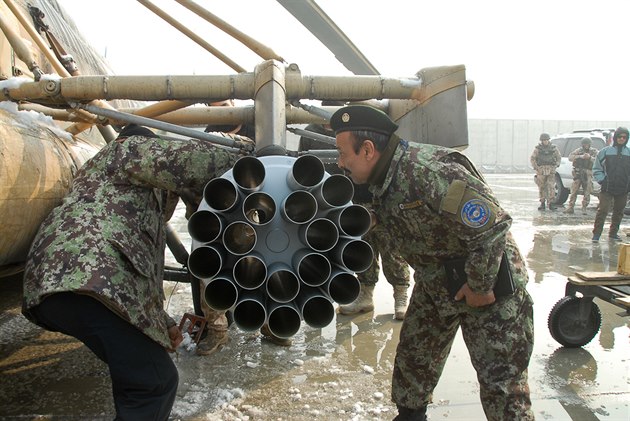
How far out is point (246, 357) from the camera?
3.76 metres

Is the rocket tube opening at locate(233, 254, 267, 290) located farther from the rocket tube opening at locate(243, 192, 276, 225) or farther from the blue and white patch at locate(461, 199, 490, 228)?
the blue and white patch at locate(461, 199, 490, 228)

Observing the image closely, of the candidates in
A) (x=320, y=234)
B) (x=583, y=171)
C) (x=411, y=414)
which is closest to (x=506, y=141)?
(x=583, y=171)

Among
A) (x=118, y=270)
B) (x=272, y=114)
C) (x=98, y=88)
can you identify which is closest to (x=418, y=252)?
(x=272, y=114)

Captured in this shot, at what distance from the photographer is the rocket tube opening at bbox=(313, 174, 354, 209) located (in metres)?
1.90

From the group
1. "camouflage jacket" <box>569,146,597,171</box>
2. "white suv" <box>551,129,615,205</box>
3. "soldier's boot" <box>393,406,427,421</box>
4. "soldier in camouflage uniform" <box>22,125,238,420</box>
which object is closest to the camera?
"soldier in camouflage uniform" <box>22,125,238,420</box>

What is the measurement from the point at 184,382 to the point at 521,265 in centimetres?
222

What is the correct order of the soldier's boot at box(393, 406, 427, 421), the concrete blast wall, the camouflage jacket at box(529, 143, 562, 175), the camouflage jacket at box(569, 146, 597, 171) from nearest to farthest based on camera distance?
1. the soldier's boot at box(393, 406, 427, 421)
2. the camouflage jacket at box(569, 146, 597, 171)
3. the camouflage jacket at box(529, 143, 562, 175)
4. the concrete blast wall

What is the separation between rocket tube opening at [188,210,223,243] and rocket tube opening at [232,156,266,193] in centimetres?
15

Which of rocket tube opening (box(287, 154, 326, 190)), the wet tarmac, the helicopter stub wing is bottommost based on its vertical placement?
the wet tarmac

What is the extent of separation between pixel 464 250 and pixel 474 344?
17.2 inches

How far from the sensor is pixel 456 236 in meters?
2.25

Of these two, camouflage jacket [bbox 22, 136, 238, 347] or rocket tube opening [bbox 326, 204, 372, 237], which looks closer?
rocket tube opening [bbox 326, 204, 372, 237]

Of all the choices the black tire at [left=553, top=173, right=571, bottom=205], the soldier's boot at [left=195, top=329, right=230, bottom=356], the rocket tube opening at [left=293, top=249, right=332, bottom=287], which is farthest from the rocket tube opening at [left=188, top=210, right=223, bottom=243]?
the black tire at [left=553, top=173, right=571, bottom=205]

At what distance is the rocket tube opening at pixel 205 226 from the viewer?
6.10 ft
